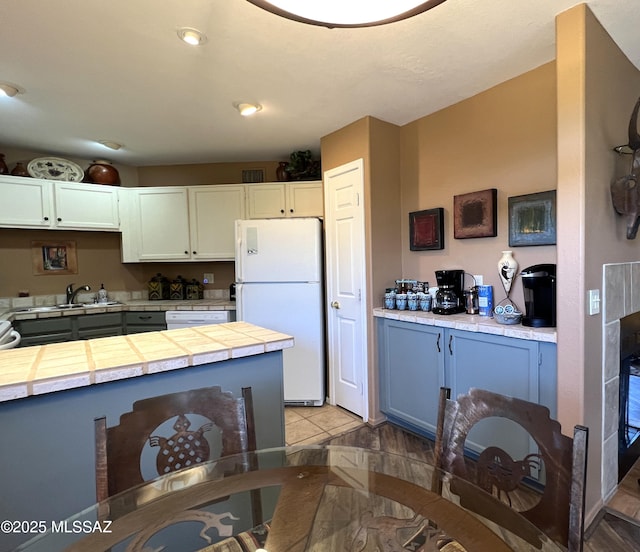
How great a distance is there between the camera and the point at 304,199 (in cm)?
357

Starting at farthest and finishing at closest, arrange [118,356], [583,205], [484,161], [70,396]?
[484,161]
[583,205]
[118,356]
[70,396]

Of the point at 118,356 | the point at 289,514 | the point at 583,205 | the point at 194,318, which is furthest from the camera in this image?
the point at 194,318

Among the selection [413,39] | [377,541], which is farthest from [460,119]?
[377,541]

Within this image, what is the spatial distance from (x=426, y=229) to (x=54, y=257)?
12.4ft

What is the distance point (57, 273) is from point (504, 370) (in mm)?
4241

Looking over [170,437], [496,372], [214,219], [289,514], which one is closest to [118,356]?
[170,437]

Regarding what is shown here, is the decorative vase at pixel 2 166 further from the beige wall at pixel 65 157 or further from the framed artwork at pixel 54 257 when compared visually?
the framed artwork at pixel 54 257

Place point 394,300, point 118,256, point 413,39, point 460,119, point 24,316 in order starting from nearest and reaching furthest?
point 413,39, point 460,119, point 394,300, point 24,316, point 118,256

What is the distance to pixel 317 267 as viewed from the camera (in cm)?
310

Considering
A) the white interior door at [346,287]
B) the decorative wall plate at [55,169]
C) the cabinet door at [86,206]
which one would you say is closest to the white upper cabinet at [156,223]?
the cabinet door at [86,206]

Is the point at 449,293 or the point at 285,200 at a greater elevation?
the point at 285,200

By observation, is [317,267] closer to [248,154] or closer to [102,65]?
[248,154]

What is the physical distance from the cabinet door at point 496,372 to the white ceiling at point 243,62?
1.60 metres

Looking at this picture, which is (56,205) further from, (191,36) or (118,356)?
(118,356)
